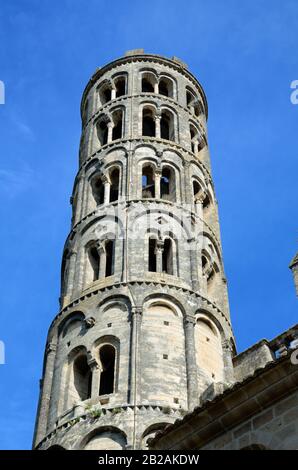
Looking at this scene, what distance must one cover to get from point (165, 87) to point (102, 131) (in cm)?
443

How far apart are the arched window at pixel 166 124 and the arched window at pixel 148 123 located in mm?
387

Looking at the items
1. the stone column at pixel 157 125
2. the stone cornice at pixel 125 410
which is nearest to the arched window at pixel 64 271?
the stone cornice at pixel 125 410

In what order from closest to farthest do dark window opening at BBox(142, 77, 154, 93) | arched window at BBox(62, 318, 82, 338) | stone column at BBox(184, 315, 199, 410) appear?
stone column at BBox(184, 315, 199, 410)
arched window at BBox(62, 318, 82, 338)
dark window opening at BBox(142, 77, 154, 93)

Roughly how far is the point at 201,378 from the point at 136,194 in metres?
8.28

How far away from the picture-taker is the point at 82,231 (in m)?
29.7

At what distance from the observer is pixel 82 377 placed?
2503cm

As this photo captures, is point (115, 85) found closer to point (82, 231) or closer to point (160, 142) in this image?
point (160, 142)

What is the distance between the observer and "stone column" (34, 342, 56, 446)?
23672 mm

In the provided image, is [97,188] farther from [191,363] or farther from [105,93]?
[191,363]

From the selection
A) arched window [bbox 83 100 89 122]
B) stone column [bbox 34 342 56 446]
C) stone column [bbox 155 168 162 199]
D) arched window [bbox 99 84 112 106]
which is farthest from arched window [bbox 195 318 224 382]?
arched window [bbox 99 84 112 106]

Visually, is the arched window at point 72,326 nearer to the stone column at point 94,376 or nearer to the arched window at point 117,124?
the stone column at point 94,376

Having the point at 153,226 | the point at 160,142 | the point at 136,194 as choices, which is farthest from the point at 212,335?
the point at 160,142

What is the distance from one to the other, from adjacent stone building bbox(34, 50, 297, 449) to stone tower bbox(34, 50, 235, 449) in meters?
0.04

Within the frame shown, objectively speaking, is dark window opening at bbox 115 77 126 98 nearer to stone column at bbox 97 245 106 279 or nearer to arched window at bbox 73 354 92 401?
stone column at bbox 97 245 106 279
